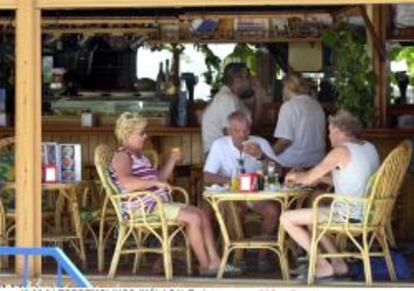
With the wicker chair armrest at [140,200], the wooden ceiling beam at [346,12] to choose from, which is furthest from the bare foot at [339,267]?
the wooden ceiling beam at [346,12]

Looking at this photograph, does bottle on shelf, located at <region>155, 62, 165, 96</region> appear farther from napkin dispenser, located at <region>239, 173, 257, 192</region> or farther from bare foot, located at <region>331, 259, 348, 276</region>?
bare foot, located at <region>331, 259, 348, 276</region>

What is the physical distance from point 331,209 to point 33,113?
1.97 metres

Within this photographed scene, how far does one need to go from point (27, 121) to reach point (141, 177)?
3.15ft

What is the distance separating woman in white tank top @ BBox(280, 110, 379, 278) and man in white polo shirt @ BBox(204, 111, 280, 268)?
64cm

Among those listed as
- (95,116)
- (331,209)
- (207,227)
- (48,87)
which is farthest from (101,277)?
(48,87)

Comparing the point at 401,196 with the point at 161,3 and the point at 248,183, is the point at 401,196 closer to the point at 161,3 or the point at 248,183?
the point at 248,183

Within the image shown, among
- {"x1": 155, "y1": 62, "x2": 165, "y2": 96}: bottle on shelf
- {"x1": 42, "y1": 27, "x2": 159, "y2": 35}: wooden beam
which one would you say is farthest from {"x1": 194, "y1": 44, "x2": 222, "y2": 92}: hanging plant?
{"x1": 42, "y1": 27, "x2": 159, "y2": 35}: wooden beam

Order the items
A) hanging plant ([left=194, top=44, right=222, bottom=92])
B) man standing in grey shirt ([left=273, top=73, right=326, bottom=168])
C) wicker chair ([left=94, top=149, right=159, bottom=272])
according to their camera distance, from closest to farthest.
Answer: wicker chair ([left=94, top=149, right=159, bottom=272]) → man standing in grey shirt ([left=273, top=73, right=326, bottom=168]) → hanging plant ([left=194, top=44, right=222, bottom=92])

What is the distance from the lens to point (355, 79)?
34.0 feet

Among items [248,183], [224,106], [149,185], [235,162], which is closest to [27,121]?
[149,185]

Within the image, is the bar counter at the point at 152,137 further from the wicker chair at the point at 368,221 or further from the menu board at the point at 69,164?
the wicker chair at the point at 368,221

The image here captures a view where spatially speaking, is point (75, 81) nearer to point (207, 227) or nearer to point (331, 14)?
point (331, 14)

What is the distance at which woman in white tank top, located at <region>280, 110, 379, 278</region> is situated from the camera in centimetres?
788

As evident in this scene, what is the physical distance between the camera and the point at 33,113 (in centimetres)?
776
